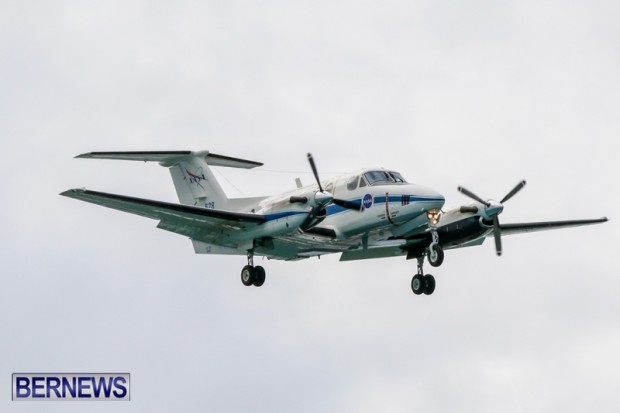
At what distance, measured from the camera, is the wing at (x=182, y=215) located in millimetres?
37750

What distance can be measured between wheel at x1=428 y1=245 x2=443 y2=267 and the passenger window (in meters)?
3.21

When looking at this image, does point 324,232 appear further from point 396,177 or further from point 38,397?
point 38,397

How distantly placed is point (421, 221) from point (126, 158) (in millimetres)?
10601

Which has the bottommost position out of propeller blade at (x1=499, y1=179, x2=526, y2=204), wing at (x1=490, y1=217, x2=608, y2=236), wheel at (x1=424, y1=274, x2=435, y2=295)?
wheel at (x1=424, y1=274, x2=435, y2=295)

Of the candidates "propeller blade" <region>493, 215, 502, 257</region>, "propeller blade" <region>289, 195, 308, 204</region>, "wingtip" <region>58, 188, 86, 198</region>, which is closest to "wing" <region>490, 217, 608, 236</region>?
"propeller blade" <region>493, 215, 502, 257</region>

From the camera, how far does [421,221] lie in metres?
40.0

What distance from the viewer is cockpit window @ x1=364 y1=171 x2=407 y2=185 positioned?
40.3m

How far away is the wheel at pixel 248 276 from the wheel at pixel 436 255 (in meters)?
5.82

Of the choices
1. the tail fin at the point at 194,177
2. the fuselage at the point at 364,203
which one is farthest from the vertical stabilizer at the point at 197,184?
the fuselage at the point at 364,203

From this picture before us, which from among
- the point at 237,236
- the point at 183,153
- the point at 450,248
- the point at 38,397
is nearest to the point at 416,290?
the point at 450,248

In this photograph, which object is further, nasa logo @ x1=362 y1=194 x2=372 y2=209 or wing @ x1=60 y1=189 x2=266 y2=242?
nasa logo @ x1=362 y1=194 x2=372 y2=209

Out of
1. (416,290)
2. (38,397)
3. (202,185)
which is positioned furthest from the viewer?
(202,185)

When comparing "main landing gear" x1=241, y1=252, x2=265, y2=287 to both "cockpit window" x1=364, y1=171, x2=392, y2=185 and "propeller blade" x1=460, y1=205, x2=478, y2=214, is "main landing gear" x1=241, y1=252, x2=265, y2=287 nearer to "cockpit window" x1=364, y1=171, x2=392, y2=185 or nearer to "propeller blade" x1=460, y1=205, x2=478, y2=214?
"cockpit window" x1=364, y1=171, x2=392, y2=185

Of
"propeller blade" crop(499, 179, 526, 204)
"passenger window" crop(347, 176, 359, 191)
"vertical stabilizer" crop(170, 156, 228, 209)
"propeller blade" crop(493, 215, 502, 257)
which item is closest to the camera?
"passenger window" crop(347, 176, 359, 191)
